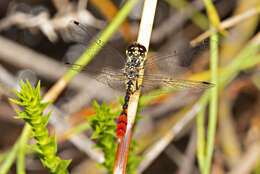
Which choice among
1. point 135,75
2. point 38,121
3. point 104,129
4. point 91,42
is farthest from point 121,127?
point 91,42

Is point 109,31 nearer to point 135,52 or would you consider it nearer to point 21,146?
point 135,52

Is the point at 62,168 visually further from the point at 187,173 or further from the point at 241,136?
the point at 241,136

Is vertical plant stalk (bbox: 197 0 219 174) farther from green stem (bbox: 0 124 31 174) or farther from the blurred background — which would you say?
green stem (bbox: 0 124 31 174)

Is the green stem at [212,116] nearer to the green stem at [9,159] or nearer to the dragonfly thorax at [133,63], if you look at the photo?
the dragonfly thorax at [133,63]

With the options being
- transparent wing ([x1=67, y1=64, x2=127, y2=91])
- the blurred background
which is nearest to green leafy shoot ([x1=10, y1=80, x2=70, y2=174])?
transparent wing ([x1=67, y1=64, x2=127, y2=91])

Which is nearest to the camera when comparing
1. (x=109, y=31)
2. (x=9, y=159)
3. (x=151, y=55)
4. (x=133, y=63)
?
(x=9, y=159)

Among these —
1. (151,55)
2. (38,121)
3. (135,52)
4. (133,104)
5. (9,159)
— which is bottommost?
(9,159)

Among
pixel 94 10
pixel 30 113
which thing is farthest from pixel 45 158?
pixel 94 10
